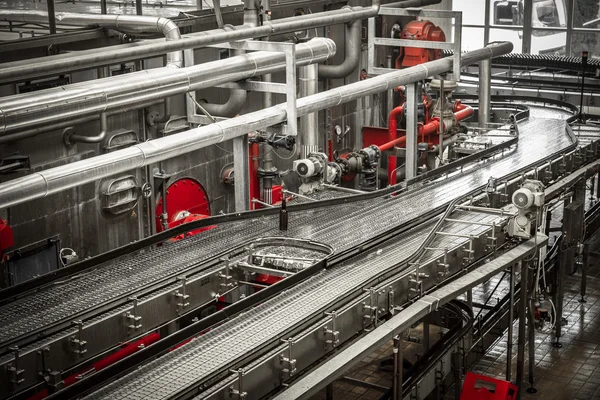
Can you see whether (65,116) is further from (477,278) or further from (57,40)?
(477,278)

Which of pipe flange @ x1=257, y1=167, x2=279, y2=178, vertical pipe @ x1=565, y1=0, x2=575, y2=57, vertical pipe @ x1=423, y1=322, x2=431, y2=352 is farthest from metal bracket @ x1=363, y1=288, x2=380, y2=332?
vertical pipe @ x1=565, y1=0, x2=575, y2=57

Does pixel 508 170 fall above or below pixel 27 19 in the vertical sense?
below

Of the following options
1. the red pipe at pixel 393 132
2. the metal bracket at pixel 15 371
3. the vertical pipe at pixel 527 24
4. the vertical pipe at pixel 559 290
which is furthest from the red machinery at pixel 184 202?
the vertical pipe at pixel 527 24

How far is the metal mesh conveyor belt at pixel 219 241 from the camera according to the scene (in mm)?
7828

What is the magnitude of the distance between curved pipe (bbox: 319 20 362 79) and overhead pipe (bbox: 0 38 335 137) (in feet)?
17.3

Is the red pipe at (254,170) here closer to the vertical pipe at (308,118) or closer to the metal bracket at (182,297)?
the vertical pipe at (308,118)

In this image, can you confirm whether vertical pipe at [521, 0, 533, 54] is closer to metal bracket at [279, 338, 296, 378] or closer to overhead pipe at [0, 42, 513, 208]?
overhead pipe at [0, 42, 513, 208]

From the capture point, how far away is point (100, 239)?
39.5 feet

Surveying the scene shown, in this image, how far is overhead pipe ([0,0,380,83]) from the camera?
8.28 metres

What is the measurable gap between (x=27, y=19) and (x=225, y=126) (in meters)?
3.60

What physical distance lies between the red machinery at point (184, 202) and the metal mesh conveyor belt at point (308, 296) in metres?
3.28

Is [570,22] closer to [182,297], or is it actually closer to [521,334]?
[521,334]

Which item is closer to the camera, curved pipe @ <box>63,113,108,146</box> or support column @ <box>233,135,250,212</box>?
curved pipe @ <box>63,113,108,146</box>

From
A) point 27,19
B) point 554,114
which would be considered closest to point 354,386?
point 27,19
